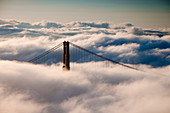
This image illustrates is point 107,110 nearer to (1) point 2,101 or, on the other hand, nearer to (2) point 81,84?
(2) point 81,84

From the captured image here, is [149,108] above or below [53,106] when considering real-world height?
above

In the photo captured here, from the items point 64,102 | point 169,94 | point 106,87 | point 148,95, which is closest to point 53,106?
point 64,102

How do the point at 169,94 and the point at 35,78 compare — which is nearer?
the point at 169,94

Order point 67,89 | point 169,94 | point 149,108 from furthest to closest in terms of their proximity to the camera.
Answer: point 67,89, point 169,94, point 149,108

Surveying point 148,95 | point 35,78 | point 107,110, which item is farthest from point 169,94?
point 35,78

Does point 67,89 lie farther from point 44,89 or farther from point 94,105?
point 94,105

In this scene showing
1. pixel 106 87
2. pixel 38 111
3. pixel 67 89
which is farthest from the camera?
pixel 106 87

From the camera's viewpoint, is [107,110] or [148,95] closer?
[107,110]

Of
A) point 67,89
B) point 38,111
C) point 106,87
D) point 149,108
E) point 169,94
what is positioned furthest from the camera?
point 106,87

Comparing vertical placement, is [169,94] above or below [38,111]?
above
